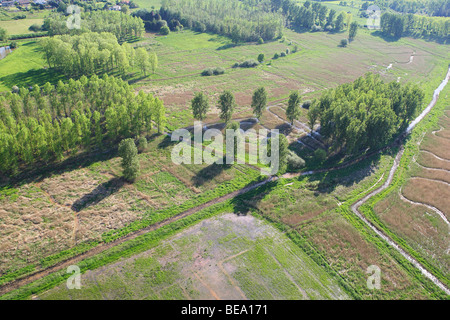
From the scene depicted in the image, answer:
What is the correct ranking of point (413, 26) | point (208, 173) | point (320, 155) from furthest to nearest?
point (413, 26) < point (320, 155) < point (208, 173)

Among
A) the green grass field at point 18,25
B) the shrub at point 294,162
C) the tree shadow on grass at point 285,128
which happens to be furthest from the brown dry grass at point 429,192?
the green grass field at point 18,25

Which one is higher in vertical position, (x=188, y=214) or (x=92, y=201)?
(x=92, y=201)

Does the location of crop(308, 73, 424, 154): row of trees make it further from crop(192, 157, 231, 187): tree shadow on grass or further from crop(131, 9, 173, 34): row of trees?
crop(131, 9, 173, 34): row of trees

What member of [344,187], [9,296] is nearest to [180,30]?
[344,187]

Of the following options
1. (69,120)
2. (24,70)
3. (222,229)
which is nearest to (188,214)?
(222,229)

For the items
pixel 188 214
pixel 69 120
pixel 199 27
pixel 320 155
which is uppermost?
pixel 199 27

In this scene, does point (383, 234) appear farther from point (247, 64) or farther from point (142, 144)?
point (247, 64)

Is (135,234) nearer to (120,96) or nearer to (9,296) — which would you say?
(9,296)
